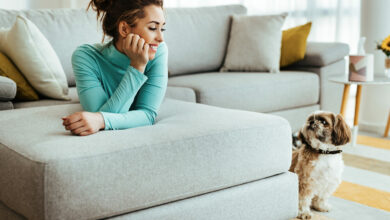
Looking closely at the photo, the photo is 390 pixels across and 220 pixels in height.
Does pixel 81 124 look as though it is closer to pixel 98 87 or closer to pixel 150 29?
pixel 98 87

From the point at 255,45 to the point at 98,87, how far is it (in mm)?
1776

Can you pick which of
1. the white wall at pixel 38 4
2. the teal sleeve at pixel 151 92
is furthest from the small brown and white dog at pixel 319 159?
the white wall at pixel 38 4

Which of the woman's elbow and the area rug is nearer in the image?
the woman's elbow

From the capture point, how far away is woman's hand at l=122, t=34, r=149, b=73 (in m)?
1.53

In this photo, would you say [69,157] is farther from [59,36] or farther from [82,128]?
[59,36]

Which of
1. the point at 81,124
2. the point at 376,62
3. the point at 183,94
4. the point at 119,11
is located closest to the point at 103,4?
the point at 119,11

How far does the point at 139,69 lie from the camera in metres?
1.56

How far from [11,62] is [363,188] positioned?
1.85 metres

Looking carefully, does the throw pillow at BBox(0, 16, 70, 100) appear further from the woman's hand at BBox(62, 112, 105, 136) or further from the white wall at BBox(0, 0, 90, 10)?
the white wall at BBox(0, 0, 90, 10)

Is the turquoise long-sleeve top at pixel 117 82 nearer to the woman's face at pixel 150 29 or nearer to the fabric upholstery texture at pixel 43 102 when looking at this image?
the woman's face at pixel 150 29

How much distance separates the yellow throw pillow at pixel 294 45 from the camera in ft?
10.6

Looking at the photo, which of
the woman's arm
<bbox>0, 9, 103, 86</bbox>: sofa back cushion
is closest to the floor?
the woman's arm

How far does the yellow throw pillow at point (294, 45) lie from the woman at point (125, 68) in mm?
1726

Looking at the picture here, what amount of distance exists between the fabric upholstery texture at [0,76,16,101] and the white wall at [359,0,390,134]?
2604mm
